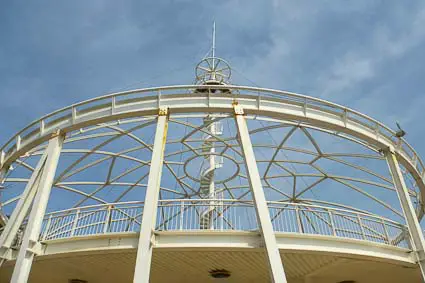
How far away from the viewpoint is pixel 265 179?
30234 millimetres

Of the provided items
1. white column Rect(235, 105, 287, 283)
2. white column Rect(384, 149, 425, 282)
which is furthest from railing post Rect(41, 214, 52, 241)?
white column Rect(384, 149, 425, 282)

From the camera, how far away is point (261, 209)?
47.8ft

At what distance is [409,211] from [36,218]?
16239 millimetres

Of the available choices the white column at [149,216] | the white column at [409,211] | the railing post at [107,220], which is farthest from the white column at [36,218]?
the white column at [409,211]

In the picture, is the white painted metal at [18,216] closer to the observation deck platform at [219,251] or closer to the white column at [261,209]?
the observation deck platform at [219,251]

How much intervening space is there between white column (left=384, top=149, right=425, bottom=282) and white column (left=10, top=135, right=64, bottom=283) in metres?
15.8

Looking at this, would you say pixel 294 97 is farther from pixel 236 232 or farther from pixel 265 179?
pixel 265 179

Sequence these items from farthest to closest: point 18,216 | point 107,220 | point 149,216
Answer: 1. point 18,216
2. point 107,220
3. point 149,216

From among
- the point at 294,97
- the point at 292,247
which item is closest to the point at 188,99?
the point at 294,97

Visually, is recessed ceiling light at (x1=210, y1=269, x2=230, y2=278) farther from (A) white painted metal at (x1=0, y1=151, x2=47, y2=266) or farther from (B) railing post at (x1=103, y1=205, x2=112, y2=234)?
(A) white painted metal at (x1=0, y1=151, x2=47, y2=266)

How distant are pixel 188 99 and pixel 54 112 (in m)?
6.66

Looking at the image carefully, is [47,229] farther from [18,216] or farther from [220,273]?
[220,273]

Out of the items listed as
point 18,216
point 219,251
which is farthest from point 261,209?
point 18,216

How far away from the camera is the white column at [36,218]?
14703mm
